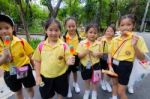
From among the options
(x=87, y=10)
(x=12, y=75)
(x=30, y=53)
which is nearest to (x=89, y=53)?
(x=30, y=53)

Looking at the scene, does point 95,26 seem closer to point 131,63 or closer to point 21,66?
point 131,63

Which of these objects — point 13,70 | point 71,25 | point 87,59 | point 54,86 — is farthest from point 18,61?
point 71,25

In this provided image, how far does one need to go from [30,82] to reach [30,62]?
0.31 metres

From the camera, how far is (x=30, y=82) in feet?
11.5

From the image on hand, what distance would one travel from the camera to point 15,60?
326 centimetres

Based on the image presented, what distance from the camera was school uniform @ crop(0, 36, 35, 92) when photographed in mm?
3215

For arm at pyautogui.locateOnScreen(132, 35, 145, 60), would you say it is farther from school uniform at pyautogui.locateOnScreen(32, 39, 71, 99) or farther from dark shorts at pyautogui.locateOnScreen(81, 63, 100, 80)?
school uniform at pyautogui.locateOnScreen(32, 39, 71, 99)

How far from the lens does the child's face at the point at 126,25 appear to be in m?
3.25

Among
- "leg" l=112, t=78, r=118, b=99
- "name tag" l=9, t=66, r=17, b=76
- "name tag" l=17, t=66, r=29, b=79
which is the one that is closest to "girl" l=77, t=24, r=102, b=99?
"leg" l=112, t=78, r=118, b=99

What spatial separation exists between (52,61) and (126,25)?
1203mm

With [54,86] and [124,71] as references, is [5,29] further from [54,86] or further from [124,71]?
[124,71]

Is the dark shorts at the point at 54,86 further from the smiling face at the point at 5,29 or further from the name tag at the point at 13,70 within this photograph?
the smiling face at the point at 5,29

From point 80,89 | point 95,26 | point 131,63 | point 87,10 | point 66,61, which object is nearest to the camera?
point 66,61

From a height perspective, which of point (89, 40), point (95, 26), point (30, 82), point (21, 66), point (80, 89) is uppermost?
point (95, 26)
